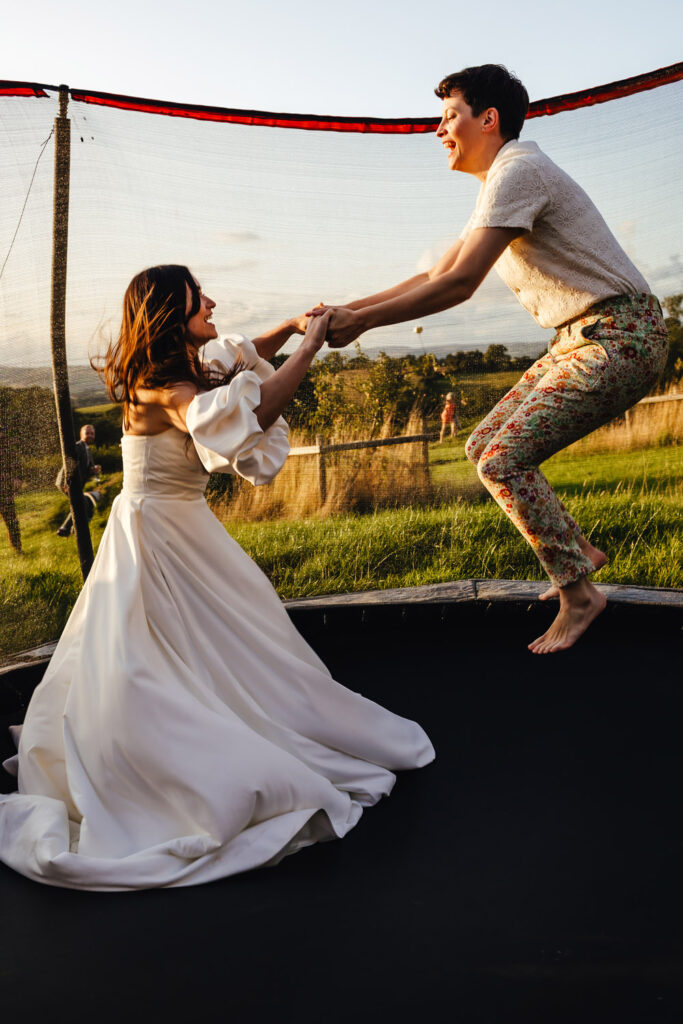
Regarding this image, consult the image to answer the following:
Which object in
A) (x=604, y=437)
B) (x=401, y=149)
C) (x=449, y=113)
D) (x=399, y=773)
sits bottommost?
(x=399, y=773)

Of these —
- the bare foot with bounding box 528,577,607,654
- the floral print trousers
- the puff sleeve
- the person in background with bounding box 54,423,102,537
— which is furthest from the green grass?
the puff sleeve

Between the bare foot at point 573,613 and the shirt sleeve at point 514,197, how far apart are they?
0.84 metres

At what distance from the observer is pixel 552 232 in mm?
1922

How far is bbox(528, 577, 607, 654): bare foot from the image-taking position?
2.09 metres

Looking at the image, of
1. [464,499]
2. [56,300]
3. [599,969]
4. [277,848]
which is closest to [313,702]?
[277,848]

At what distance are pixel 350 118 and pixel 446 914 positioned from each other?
2.56 meters

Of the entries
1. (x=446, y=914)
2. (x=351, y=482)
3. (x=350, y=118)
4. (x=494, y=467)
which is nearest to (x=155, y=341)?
(x=494, y=467)

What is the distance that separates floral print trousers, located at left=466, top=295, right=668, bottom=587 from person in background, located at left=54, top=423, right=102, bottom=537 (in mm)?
1243

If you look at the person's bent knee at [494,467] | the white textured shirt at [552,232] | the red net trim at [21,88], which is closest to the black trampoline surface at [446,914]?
the person's bent knee at [494,467]

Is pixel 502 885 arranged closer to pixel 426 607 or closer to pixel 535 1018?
pixel 535 1018

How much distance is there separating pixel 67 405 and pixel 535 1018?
2049 mm

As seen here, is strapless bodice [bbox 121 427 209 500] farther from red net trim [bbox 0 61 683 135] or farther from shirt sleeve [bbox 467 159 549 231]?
red net trim [bbox 0 61 683 135]

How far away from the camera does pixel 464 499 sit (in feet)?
11.6

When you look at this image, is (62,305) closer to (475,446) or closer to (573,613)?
(475,446)
